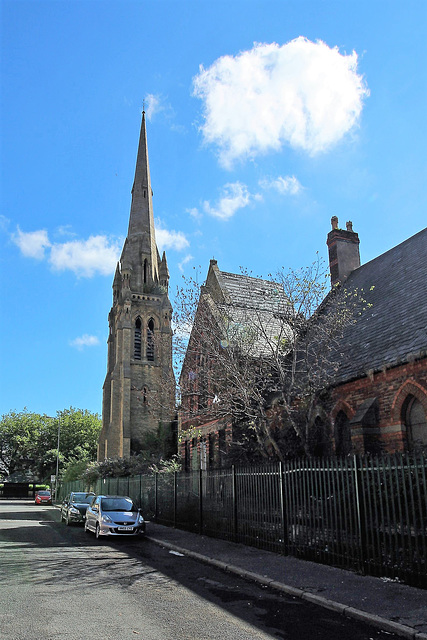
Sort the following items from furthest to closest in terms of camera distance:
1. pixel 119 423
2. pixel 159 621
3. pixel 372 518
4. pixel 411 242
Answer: pixel 119 423, pixel 411 242, pixel 372 518, pixel 159 621

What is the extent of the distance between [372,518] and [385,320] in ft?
28.5

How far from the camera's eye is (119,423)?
5072 cm

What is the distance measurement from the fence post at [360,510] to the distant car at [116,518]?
28.9 feet

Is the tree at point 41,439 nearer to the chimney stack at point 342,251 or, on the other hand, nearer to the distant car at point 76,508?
the distant car at point 76,508

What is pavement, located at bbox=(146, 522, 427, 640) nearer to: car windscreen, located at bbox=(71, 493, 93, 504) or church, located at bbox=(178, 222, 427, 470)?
church, located at bbox=(178, 222, 427, 470)

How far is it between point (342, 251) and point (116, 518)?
1645 centimetres

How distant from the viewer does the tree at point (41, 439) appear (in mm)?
75812

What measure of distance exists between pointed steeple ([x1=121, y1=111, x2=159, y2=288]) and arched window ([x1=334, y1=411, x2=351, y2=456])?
142 ft

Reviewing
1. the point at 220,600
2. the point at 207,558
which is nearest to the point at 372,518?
the point at 220,600

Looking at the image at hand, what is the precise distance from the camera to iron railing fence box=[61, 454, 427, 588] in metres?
8.30

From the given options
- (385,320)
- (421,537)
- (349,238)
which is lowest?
(421,537)

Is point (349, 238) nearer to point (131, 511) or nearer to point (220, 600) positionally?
point (131, 511)

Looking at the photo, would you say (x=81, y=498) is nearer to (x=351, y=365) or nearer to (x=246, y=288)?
(x=246, y=288)

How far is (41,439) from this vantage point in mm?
77875
